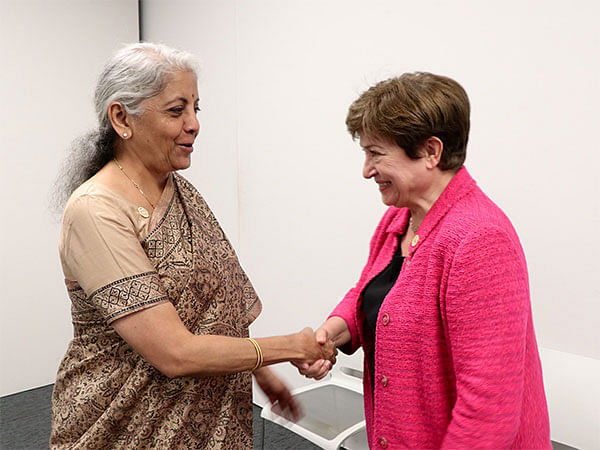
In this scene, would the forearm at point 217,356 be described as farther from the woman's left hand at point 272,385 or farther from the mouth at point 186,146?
the mouth at point 186,146

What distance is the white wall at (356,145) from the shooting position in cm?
197

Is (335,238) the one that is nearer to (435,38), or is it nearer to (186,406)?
(435,38)

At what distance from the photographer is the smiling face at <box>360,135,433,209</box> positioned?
4.51ft

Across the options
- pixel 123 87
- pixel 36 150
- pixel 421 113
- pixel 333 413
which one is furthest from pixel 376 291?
pixel 36 150

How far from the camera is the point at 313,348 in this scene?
63.8 inches

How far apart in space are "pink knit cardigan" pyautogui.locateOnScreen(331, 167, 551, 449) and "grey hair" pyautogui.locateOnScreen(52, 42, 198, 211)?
768 millimetres

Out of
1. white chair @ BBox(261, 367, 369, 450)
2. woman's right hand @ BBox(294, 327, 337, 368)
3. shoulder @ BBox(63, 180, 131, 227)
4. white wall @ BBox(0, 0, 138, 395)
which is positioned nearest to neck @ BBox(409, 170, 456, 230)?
woman's right hand @ BBox(294, 327, 337, 368)

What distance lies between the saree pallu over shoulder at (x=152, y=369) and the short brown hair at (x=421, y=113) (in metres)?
0.58

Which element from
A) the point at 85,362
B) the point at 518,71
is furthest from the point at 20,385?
the point at 518,71

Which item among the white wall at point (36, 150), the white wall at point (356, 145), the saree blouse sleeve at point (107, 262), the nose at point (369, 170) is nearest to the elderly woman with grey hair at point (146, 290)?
the saree blouse sleeve at point (107, 262)

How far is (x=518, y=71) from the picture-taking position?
2.10 m

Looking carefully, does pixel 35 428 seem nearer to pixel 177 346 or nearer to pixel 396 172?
pixel 177 346

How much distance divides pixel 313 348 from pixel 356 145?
4.62 ft

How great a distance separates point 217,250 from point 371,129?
544 mm
